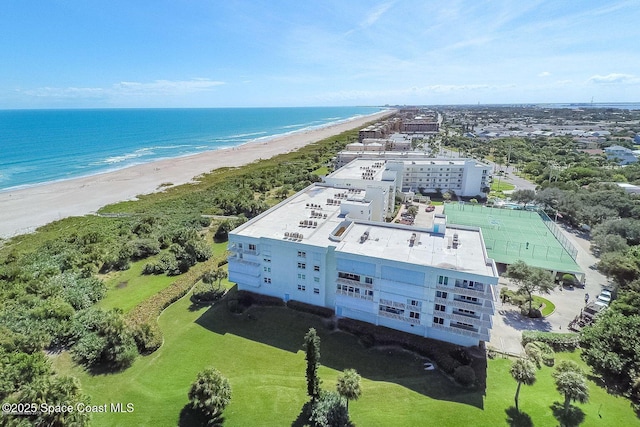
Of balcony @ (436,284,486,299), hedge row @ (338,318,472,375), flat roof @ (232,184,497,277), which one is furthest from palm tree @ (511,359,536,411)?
flat roof @ (232,184,497,277)

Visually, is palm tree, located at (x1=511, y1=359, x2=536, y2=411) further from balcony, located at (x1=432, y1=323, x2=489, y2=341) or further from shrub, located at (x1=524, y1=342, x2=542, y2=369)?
balcony, located at (x1=432, y1=323, x2=489, y2=341)

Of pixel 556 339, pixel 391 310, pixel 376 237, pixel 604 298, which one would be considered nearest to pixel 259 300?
pixel 391 310

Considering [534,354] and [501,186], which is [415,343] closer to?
[534,354]

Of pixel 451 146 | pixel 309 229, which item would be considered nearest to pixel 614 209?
pixel 309 229

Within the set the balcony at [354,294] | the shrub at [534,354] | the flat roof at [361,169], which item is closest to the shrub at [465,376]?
the shrub at [534,354]

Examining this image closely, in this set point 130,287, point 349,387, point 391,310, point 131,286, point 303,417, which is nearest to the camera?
point 349,387

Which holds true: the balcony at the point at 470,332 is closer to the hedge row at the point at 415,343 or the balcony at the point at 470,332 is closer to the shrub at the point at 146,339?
the hedge row at the point at 415,343
